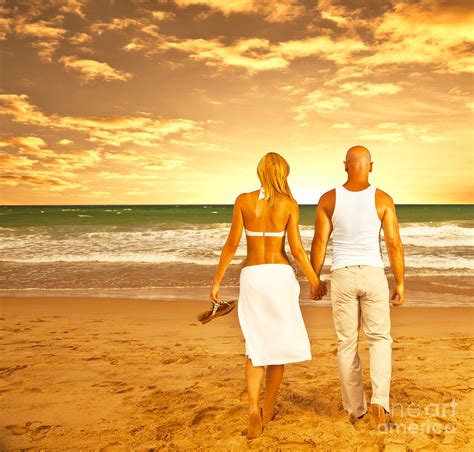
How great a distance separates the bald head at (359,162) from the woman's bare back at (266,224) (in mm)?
609

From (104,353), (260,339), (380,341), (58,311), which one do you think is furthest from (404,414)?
(58,311)

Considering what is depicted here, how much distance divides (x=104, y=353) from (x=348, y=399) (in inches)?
131

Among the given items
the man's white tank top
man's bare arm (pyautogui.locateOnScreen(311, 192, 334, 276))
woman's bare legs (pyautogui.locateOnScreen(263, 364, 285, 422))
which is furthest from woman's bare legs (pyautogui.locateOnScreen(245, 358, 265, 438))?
the man's white tank top

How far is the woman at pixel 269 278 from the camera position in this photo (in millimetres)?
3576

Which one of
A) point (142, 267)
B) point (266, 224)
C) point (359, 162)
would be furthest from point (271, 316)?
point (142, 267)

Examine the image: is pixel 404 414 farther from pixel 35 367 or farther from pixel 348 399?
pixel 35 367

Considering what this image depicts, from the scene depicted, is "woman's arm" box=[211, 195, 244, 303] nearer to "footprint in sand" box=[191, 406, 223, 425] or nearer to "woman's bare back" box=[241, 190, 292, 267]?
"woman's bare back" box=[241, 190, 292, 267]

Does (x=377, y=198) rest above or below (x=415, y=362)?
above

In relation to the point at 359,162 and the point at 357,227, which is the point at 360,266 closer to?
the point at 357,227

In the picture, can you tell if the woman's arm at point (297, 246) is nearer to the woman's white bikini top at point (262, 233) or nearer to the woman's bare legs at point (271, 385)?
the woman's white bikini top at point (262, 233)

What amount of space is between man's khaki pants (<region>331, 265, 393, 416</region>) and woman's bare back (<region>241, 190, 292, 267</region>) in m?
0.54

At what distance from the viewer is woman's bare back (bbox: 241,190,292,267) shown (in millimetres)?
3590

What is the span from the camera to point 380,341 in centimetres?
369

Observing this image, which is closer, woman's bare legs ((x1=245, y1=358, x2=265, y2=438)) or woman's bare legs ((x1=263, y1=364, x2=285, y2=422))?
woman's bare legs ((x1=245, y1=358, x2=265, y2=438))
